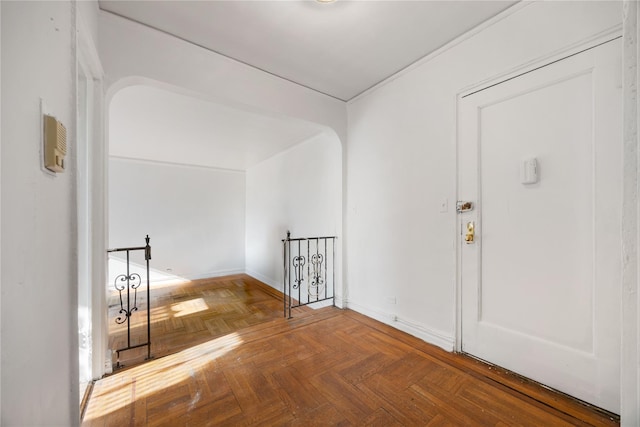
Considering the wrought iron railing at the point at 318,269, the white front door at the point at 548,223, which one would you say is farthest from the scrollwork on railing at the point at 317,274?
the white front door at the point at 548,223

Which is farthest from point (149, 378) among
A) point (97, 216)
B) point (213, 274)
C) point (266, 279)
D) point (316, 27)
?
point (213, 274)

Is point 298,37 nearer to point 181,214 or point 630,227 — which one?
point 630,227

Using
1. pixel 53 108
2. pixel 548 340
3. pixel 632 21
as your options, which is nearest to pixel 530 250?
pixel 548 340

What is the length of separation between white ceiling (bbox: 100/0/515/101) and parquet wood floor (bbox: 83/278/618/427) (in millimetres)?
2551

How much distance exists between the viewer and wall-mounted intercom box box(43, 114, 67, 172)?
77cm

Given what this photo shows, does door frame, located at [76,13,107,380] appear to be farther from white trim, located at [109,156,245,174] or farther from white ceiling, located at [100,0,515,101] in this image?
white trim, located at [109,156,245,174]

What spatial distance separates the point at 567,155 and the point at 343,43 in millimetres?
1787

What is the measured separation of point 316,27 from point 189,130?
2.46m

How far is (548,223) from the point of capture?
5.37 ft

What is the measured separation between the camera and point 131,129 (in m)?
3.58

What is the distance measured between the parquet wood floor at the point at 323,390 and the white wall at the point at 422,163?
1.49ft

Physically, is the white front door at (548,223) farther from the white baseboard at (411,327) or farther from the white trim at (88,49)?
the white trim at (88,49)

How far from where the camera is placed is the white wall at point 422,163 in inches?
66.1

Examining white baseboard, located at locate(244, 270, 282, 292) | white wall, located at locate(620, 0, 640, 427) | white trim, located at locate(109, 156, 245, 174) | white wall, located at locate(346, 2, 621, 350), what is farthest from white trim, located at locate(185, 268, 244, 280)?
white wall, located at locate(620, 0, 640, 427)
